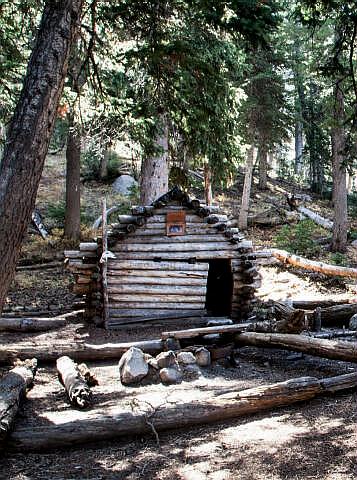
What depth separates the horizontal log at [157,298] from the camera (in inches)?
467

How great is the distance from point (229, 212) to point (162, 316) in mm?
15005

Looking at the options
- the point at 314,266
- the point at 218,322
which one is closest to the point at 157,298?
the point at 218,322

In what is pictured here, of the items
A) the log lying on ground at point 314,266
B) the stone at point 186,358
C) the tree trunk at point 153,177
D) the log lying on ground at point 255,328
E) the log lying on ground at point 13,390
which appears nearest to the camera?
the log lying on ground at point 13,390

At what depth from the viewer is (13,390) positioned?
22.5ft

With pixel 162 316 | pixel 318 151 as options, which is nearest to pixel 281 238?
pixel 162 316

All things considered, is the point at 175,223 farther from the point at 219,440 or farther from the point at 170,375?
the point at 219,440

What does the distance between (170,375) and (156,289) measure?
4.19m

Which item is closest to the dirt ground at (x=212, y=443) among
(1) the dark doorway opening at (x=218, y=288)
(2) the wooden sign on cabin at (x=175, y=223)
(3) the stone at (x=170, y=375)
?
(3) the stone at (x=170, y=375)

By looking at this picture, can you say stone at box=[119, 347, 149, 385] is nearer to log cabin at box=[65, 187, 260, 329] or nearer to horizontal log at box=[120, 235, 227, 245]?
log cabin at box=[65, 187, 260, 329]

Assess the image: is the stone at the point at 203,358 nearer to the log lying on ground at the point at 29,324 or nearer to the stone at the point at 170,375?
the stone at the point at 170,375

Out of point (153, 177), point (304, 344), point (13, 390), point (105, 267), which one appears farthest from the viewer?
point (153, 177)

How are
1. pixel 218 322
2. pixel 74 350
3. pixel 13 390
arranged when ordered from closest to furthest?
1. pixel 13 390
2. pixel 74 350
3. pixel 218 322

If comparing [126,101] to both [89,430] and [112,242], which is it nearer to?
[112,242]

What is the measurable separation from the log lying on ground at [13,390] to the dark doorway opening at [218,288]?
5976mm
